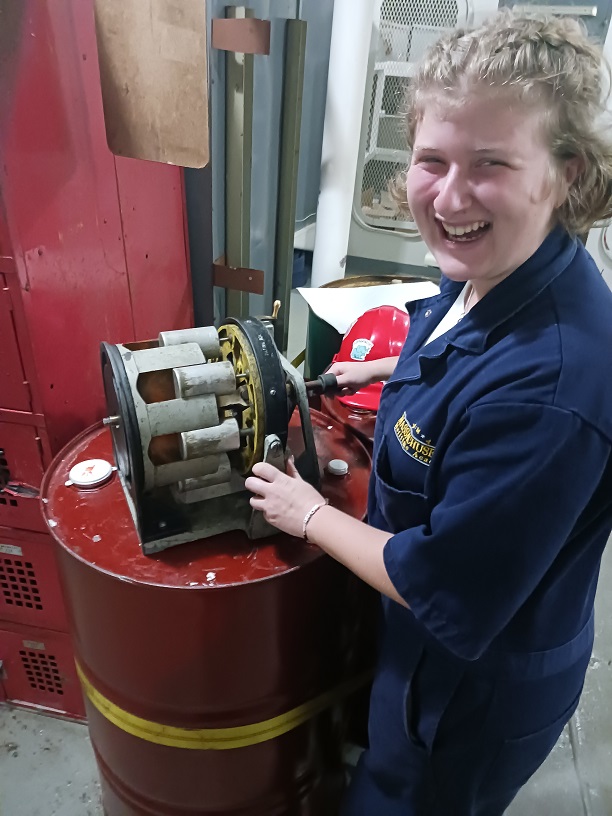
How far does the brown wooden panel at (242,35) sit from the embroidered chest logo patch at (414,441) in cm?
96

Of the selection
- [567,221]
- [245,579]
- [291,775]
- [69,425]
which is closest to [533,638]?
[245,579]

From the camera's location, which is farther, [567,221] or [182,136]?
[182,136]

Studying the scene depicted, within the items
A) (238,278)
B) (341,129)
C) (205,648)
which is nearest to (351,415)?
(238,278)

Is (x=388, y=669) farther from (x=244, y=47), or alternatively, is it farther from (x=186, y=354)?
(x=244, y=47)

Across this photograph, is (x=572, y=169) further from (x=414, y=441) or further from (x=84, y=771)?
(x=84, y=771)

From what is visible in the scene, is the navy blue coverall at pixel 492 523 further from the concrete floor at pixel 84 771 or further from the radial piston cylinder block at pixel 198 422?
the concrete floor at pixel 84 771

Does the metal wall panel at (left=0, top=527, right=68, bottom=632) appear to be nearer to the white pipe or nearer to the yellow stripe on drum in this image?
the yellow stripe on drum

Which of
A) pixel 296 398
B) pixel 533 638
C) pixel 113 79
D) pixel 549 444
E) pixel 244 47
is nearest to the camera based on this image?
pixel 549 444

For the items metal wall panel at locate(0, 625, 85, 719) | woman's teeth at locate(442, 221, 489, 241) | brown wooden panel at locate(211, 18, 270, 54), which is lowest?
metal wall panel at locate(0, 625, 85, 719)

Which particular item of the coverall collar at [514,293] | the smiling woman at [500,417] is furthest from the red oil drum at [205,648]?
the coverall collar at [514,293]

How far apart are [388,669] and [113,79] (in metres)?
1.01

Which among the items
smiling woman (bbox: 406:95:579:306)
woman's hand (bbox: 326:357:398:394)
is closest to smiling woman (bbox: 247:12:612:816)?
smiling woman (bbox: 406:95:579:306)

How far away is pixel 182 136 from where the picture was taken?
39.7 inches

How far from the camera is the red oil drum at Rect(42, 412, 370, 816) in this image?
0.85 metres
